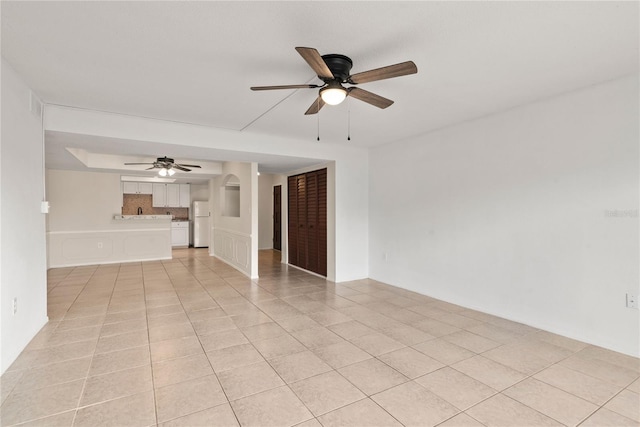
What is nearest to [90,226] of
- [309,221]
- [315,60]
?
[309,221]

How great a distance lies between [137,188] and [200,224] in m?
2.22

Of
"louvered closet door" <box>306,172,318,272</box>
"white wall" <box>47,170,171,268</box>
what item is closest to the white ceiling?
"louvered closet door" <box>306,172,318,272</box>

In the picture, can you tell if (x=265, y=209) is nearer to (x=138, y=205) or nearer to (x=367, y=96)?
(x=138, y=205)

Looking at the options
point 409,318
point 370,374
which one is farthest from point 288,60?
point 409,318

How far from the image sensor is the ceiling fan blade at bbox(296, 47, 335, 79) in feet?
5.66

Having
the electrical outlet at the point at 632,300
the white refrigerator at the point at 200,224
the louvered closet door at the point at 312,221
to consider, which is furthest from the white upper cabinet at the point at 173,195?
the electrical outlet at the point at 632,300

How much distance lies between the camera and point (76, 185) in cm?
683

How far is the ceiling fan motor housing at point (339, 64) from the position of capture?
223cm

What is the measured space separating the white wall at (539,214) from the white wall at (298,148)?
41.0 inches

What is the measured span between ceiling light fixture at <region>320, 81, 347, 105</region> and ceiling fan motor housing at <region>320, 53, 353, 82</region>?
77 mm

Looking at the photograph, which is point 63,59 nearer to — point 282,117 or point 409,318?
point 282,117

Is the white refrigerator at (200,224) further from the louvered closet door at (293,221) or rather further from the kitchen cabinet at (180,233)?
the louvered closet door at (293,221)

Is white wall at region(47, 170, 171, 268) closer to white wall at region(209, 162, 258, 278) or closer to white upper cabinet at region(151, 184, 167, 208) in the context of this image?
white wall at region(209, 162, 258, 278)

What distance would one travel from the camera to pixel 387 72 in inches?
80.1
